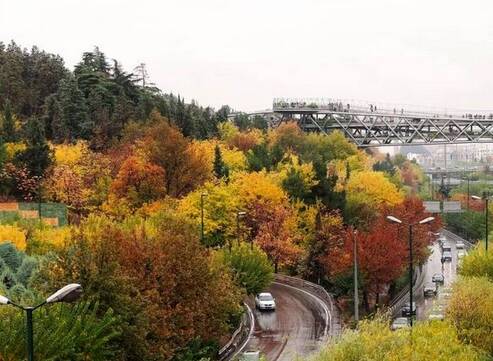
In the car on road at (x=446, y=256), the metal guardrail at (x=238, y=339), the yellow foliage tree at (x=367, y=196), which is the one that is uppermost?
the yellow foliage tree at (x=367, y=196)

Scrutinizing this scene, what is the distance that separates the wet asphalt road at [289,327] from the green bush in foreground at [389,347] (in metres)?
8.19

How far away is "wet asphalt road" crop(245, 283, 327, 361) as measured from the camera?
29672mm

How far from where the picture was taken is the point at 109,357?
19797 mm

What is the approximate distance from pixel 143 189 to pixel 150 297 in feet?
82.4

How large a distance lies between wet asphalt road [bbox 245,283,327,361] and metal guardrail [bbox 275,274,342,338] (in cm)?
43

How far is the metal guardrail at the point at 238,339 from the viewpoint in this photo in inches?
1123

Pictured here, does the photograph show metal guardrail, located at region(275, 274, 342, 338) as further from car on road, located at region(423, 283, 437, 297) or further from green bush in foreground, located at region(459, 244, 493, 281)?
car on road, located at region(423, 283, 437, 297)

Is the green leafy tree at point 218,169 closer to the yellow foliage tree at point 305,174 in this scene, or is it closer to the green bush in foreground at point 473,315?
the yellow foliage tree at point 305,174

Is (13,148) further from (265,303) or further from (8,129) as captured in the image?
(265,303)

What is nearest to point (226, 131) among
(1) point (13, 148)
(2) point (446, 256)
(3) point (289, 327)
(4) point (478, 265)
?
(2) point (446, 256)

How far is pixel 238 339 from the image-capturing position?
30969 mm

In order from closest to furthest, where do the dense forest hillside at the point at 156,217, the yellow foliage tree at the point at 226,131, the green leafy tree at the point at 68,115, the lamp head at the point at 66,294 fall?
the lamp head at the point at 66,294
the dense forest hillside at the point at 156,217
the green leafy tree at the point at 68,115
the yellow foliage tree at the point at 226,131

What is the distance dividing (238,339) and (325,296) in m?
11.3

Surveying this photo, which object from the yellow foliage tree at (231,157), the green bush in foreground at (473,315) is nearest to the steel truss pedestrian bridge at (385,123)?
the yellow foliage tree at (231,157)
